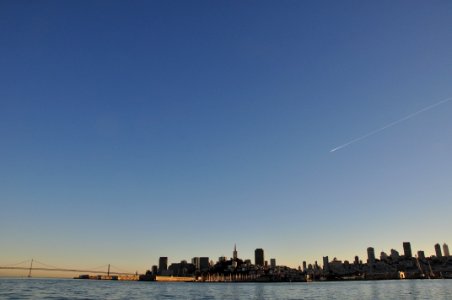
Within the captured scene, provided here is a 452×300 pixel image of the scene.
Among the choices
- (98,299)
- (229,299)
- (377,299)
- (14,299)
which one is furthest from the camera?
(229,299)

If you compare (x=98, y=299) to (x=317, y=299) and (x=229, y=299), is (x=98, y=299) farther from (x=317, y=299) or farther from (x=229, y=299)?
(x=317, y=299)

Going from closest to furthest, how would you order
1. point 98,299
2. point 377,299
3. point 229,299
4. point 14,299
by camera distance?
point 14,299, point 98,299, point 377,299, point 229,299

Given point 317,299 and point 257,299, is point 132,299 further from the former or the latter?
point 317,299

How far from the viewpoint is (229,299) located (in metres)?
105

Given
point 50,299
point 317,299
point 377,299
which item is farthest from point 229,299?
point 50,299

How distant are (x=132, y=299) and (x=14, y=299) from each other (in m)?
27.0

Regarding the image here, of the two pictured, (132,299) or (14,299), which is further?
(132,299)

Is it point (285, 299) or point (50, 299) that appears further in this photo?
point (285, 299)

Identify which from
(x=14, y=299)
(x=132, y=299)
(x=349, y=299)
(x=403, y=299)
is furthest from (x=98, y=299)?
(x=403, y=299)

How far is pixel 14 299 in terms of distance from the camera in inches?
3243

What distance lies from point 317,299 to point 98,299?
5634cm

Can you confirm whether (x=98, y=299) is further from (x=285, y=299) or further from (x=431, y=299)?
(x=431, y=299)

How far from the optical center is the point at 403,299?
96750 mm

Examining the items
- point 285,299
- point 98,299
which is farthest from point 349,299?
point 98,299
